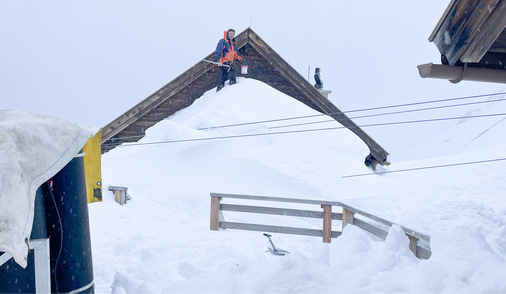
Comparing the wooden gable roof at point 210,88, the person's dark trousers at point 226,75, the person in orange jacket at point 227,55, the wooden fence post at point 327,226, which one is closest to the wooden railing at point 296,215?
the wooden fence post at point 327,226

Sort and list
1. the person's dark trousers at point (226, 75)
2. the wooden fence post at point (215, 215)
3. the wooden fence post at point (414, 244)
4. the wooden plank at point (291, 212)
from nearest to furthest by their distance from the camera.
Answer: the wooden fence post at point (414, 244)
the wooden plank at point (291, 212)
the wooden fence post at point (215, 215)
the person's dark trousers at point (226, 75)

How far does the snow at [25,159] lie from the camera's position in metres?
2.75

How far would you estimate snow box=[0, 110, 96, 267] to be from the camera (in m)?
2.75

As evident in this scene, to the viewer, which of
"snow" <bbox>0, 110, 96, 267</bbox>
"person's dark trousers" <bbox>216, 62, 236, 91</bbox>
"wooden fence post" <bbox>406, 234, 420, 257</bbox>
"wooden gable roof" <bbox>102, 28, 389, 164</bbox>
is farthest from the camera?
"person's dark trousers" <bbox>216, 62, 236, 91</bbox>

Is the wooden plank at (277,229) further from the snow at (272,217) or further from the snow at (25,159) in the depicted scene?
the snow at (25,159)

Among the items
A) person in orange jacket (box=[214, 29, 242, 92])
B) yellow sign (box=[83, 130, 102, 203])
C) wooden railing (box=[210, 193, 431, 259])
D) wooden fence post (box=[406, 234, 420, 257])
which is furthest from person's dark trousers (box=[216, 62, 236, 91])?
yellow sign (box=[83, 130, 102, 203])

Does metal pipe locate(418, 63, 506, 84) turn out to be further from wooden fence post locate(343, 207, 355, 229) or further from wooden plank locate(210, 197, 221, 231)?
wooden plank locate(210, 197, 221, 231)

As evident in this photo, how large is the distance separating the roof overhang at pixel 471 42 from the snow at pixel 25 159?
13.1ft

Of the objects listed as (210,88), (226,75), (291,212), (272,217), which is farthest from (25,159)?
(210,88)

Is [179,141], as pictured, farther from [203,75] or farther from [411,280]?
[411,280]

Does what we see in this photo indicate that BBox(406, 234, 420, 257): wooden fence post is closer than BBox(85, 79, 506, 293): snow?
No

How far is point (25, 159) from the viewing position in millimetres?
3207

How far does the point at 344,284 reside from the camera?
13.6 feet

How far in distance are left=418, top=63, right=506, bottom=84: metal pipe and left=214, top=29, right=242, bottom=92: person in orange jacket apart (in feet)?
31.6
